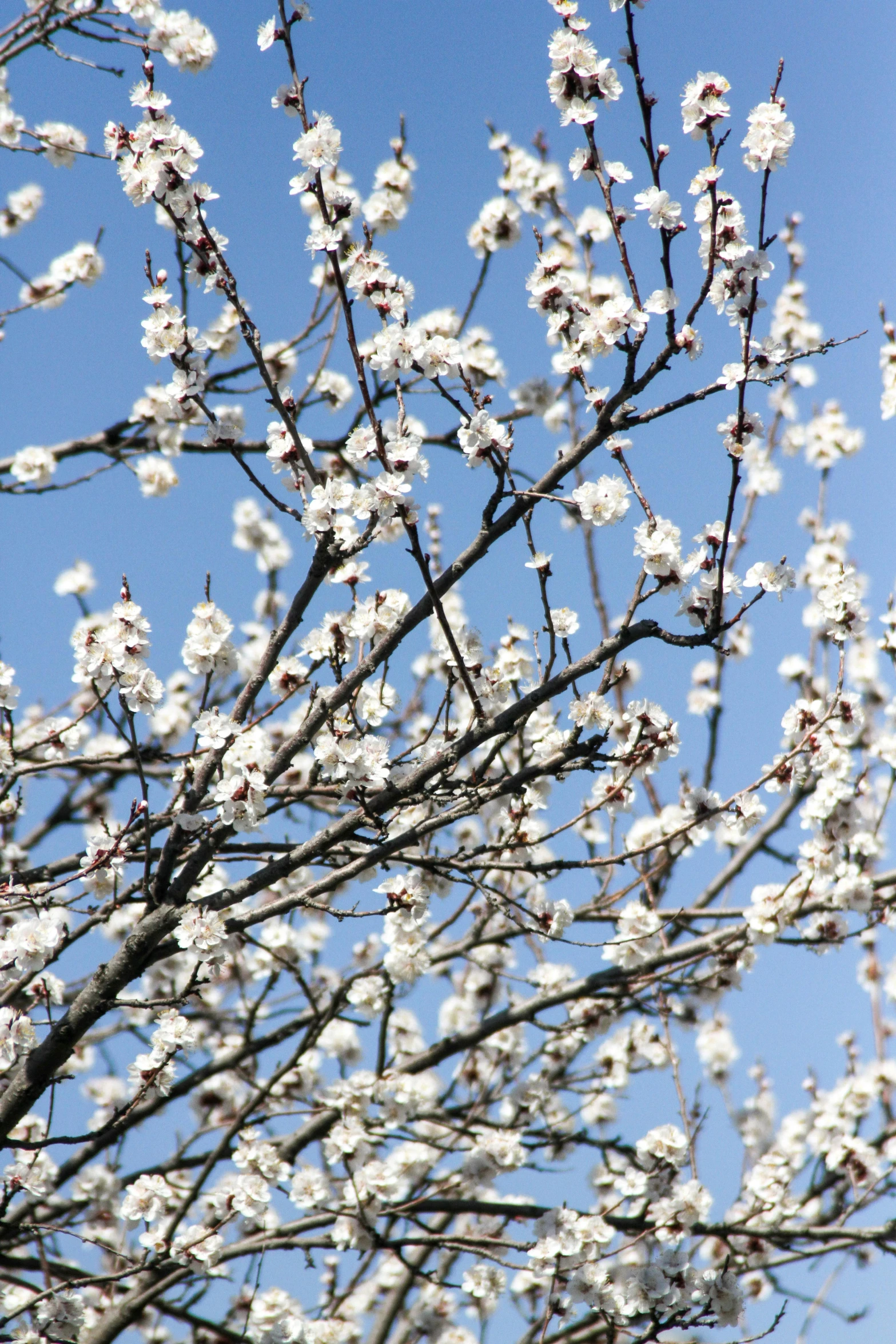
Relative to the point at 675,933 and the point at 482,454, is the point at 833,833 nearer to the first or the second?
the point at 675,933

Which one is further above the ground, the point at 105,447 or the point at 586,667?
the point at 105,447

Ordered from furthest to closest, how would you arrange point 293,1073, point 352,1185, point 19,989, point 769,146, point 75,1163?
1. point 293,1073
2. point 75,1163
3. point 352,1185
4. point 19,989
5. point 769,146

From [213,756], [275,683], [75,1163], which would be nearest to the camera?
[213,756]

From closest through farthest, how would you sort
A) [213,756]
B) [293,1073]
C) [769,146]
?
[769,146]
[213,756]
[293,1073]

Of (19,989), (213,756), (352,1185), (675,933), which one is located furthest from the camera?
(675,933)

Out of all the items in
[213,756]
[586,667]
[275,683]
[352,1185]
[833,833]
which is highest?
Result: [833,833]

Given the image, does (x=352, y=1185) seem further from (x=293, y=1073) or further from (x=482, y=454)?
(x=482, y=454)

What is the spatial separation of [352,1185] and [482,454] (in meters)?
2.74

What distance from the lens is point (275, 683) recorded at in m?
3.78

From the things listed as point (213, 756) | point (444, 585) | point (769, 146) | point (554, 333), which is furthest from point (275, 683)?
point (769, 146)

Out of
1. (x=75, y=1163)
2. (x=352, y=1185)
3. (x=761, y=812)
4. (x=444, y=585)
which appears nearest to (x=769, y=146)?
(x=444, y=585)

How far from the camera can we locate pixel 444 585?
3.17 m

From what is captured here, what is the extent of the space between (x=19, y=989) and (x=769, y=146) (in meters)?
3.20

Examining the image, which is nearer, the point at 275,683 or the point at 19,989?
the point at 19,989
